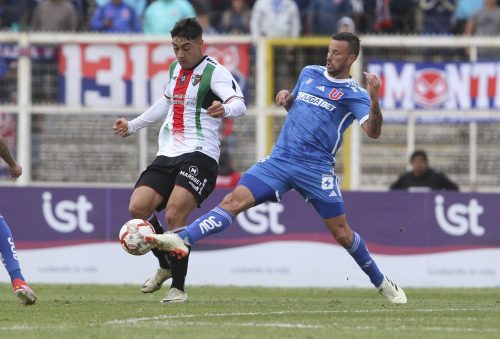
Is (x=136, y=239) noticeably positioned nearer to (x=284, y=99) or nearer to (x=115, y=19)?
(x=284, y=99)

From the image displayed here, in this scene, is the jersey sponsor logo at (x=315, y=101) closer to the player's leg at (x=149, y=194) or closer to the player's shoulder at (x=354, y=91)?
the player's shoulder at (x=354, y=91)

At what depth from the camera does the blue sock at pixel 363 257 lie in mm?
12172

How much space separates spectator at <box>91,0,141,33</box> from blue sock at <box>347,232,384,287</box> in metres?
10.1

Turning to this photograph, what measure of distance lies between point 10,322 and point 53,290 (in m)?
5.61

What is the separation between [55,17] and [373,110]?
11.1 m

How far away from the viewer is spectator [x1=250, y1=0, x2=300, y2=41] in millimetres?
20297

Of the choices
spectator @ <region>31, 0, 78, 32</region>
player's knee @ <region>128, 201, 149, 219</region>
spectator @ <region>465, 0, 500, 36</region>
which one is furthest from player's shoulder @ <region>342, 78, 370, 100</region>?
spectator @ <region>31, 0, 78, 32</region>

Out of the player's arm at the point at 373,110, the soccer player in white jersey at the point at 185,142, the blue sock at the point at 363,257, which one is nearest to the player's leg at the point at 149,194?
the soccer player in white jersey at the point at 185,142

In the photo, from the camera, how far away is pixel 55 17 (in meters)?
21.4

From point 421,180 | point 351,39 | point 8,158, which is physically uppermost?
point 351,39

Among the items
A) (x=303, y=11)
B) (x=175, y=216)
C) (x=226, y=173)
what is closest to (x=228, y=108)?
(x=175, y=216)

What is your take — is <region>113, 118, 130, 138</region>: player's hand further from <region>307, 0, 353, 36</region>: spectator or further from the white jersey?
<region>307, 0, 353, 36</region>: spectator

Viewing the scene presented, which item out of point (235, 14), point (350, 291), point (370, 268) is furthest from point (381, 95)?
point (370, 268)

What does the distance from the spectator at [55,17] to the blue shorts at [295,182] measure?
33.3 ft
